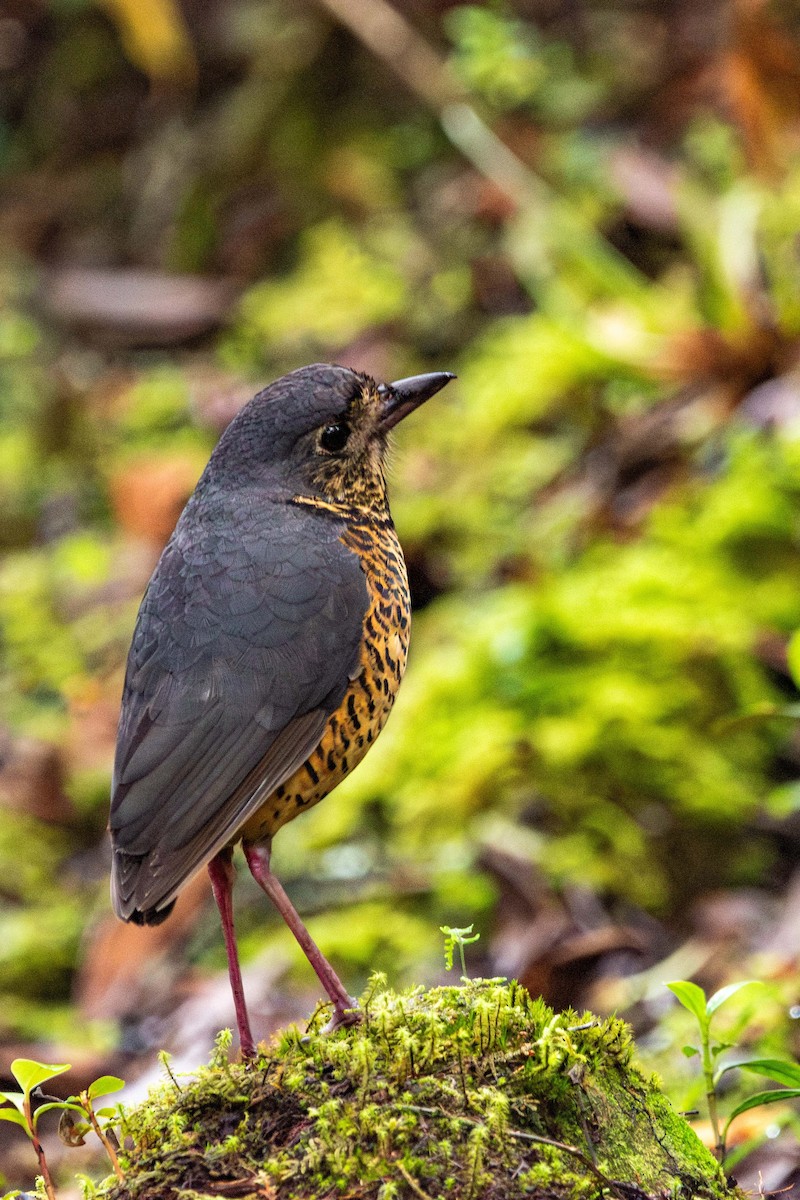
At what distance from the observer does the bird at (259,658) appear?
2975 millimetres

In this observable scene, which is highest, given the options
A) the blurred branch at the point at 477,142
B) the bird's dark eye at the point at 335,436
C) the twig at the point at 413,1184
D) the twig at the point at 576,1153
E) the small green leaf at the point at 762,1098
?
the blurred branch at the point at 477,142

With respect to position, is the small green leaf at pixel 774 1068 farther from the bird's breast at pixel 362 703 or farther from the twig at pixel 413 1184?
the bird's breast at pixel 362 703

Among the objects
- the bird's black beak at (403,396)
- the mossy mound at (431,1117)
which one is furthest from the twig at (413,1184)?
the bird's black beak at (403,396)

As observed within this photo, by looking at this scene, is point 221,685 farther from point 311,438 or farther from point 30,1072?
point 30,1072

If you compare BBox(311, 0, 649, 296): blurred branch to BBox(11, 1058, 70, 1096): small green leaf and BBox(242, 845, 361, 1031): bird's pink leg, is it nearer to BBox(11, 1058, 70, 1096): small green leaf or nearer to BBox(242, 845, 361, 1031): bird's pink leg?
BBox(242, 845, 361, 1031): bird's pink leg

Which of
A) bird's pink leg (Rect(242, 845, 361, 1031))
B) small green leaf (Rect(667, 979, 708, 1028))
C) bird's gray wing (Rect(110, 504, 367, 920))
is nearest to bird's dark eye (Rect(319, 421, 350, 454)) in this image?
bird's gray wing (Rect(110, 504, 367, 920))

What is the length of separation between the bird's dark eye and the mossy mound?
1395 millimetres

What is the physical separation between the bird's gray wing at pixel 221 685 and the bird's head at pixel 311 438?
0.19 metres

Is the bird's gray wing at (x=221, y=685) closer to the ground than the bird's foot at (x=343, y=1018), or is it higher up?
higher up

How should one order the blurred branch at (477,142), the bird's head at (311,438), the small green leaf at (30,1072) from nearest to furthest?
the small green leaf at (30,1072), the bird's head at (311,438), the blurred branch at (477,142)

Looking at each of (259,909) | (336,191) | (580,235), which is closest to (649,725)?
(259,909)

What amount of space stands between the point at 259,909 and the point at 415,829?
0.72m

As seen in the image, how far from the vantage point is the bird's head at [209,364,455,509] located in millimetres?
3432

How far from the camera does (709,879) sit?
4.91m
